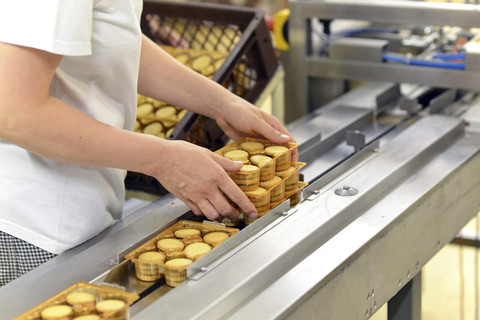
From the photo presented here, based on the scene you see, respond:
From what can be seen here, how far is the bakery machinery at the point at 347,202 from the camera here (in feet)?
3.49

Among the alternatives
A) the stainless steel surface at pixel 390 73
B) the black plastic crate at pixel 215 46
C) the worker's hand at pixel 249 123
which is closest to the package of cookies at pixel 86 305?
the worker's hand at pixel 249 123

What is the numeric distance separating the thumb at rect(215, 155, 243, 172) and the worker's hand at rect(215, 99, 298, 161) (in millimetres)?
188

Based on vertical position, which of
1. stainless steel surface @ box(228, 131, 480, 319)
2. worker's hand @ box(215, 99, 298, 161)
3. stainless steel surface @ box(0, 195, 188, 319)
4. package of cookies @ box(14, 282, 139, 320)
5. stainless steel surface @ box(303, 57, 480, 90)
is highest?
worker's hand @ box(215, 99, 298, 161)

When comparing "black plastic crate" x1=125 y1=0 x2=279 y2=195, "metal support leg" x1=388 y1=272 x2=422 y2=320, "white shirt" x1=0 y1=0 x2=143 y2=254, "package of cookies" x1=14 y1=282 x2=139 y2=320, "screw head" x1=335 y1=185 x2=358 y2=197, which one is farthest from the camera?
"black plastic crate" x1=125 y1=0 x2=279 y2=195

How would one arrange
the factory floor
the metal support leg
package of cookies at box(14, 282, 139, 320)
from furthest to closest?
the factory floor
the metal support leg
package of cookies at box(14, 282, 139, 320)

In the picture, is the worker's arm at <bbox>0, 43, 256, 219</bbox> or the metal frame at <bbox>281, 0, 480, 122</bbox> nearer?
the worker's arm at <bbox>0, 43, 256, 219</bbox>

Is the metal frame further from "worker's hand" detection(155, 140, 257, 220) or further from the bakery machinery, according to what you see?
"worker's hand" detection(155, 140, 257, 220)

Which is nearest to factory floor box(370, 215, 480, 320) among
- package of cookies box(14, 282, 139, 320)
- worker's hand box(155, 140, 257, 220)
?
worker's hand box(155, 140, 257, 220)

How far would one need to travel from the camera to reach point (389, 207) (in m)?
1.35

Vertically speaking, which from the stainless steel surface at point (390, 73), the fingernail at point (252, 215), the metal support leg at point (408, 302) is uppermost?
the stainless steel surface at point (390, 73)

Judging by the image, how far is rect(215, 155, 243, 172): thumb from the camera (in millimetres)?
1203

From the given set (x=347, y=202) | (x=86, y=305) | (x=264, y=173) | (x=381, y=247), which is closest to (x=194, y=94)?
(x=264, y=173)

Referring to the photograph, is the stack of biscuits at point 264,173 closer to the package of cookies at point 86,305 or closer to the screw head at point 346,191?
the screw head at point 346,191

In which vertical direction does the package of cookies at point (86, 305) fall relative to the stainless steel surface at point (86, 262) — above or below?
above
